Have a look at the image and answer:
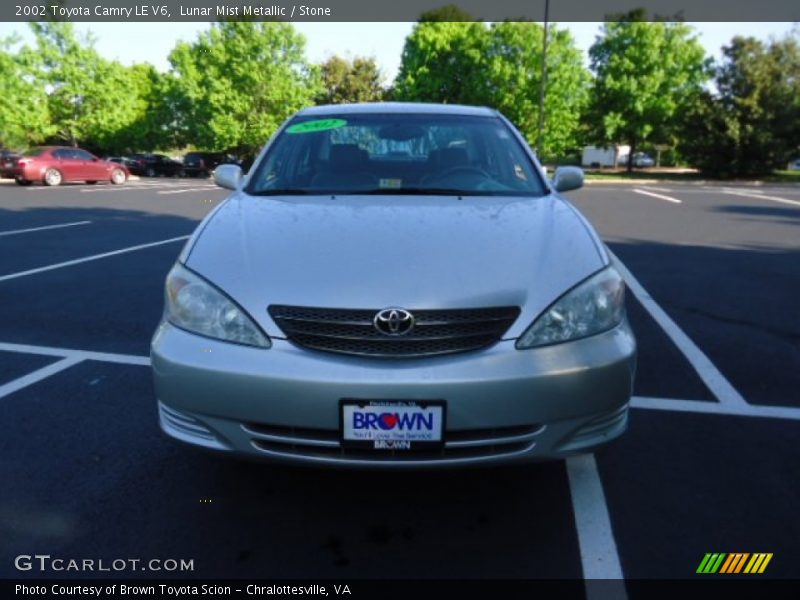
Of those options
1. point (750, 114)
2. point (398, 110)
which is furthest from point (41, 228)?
point (750, 114)

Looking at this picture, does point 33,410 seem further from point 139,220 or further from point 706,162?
point 706,162

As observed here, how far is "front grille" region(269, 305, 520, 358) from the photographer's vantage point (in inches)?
82.0

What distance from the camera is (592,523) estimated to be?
7.77ft

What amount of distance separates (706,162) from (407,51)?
71.9ft

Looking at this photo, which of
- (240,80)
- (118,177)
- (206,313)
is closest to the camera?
(206,313)

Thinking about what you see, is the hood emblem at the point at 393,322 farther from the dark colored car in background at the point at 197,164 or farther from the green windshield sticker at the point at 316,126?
the dark colored car in background at the point at 197,164

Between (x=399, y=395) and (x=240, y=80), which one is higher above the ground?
(x=240, y=80)

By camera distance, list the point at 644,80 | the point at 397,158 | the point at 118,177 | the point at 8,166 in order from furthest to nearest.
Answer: the point at 644,80 → the point at 118,177 → the point at 8,166 → the point at 397,158

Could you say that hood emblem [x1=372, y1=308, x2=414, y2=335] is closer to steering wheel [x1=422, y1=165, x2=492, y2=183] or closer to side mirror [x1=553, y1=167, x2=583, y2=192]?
steering wheel [x1=422, y1=165, x2=492, y2=183]

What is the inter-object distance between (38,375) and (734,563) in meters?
3.70

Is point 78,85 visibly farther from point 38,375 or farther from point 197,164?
point 38,375

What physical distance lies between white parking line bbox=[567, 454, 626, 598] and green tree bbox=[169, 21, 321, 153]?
130 feet

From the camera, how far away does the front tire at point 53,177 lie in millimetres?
23062

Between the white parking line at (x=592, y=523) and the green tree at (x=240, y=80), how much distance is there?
39.7 m
